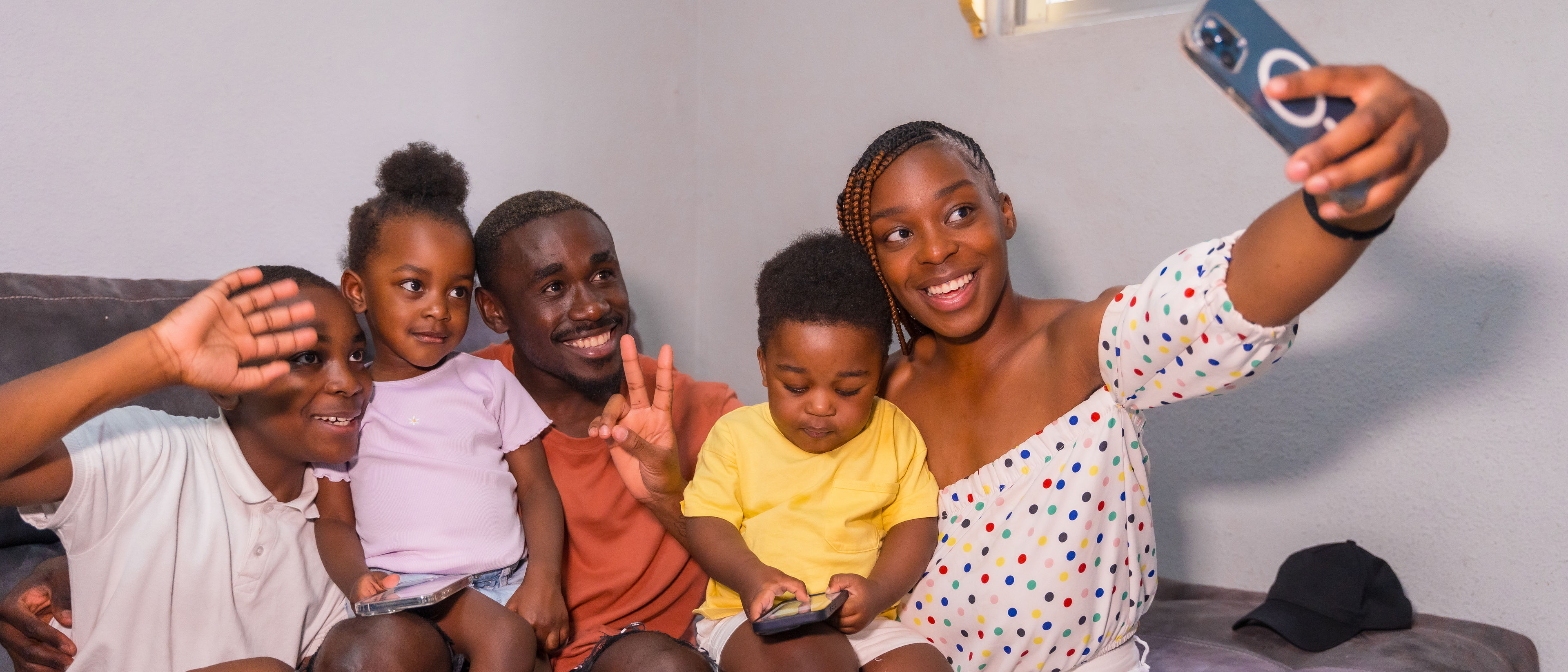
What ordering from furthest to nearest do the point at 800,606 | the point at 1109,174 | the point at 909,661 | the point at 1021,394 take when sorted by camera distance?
the point at 1109,174, the point at 1021,394, the point at 909,661, the point at 800,606

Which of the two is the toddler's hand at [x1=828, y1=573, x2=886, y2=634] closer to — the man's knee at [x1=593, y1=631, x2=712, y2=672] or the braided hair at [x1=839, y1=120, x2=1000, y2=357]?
the man's knee at [x1=593, y1=631, x2=712, y2=672]

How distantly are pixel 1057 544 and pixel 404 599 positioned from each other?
966mm

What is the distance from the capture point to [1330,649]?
1926 mm

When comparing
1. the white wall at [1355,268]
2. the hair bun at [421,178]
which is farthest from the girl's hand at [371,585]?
the white wall at [1355,268]

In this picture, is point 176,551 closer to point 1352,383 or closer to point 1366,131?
point 1366,131

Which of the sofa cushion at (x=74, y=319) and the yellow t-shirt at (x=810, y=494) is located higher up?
the sofa cushion at (x=74, y=319)

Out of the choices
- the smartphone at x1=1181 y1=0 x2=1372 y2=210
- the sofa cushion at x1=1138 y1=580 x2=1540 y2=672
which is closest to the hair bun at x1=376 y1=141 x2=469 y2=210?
the smartphone at x1=1181 y1=0 x2=1372 y2=210

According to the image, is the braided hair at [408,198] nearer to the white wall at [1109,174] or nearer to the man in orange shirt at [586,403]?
the man in orange shirt at [586,403]

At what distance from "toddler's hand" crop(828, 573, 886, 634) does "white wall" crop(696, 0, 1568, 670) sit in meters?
1.35

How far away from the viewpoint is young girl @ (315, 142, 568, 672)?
1624 millimetres

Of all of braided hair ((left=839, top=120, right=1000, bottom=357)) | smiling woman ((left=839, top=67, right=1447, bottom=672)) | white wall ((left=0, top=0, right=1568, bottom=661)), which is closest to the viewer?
smiling woman ((left=839, top=67, right=1447, bottom=672))

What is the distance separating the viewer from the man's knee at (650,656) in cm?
144

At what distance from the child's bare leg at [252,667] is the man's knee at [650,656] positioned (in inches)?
18.5

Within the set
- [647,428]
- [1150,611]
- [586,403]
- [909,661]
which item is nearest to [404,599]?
[647,428]
